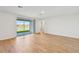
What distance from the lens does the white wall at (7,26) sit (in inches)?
216

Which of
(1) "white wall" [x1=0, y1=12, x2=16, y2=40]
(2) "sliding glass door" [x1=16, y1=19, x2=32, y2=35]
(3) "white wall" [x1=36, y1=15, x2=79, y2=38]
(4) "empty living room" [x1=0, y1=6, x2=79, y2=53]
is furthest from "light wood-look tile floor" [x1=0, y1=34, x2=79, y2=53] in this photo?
(2) "sliding glass door" [x1=16, y1=19, x2=32, y2=35]

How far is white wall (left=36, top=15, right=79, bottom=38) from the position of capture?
6.67 meters

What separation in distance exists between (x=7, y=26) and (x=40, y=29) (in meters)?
5.50

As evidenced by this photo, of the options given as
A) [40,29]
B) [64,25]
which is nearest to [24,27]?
[40,29]

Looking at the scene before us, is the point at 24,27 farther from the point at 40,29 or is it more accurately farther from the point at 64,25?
the point at 64,25

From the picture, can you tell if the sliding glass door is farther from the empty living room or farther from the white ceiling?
the white ceiling

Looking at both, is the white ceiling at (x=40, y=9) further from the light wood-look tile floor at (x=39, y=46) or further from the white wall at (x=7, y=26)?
the light wood-look tile floor at (x=39, y=46)

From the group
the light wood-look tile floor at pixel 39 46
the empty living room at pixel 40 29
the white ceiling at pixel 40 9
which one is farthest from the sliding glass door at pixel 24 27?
the light wood-look tile floor at pixel 39 46

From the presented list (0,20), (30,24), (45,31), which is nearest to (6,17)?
(0,20)
